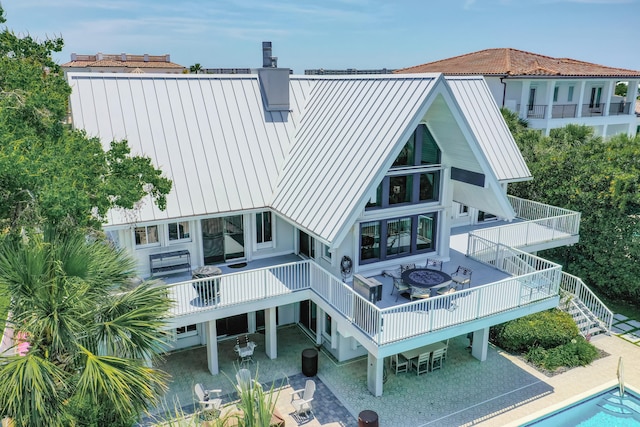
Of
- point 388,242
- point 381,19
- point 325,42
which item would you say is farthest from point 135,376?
point 325,42

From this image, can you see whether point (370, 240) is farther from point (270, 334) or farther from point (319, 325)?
point (270, 334)

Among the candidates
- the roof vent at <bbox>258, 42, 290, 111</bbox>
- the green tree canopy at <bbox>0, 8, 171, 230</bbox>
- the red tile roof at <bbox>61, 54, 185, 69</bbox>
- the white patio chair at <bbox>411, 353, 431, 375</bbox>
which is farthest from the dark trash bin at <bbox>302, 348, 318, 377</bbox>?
the red tile roof at <bbox>61, 54, 185, 69</bbox>

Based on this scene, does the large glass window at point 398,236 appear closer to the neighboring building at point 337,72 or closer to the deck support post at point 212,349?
the deck support post at point 212,349

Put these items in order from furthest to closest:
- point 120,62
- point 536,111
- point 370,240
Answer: point 120,62 < point 536,111 < point 370,240

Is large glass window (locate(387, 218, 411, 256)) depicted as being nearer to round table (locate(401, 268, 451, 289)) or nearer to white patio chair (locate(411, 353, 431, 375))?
round table (locate(401, 268, 451, 289))

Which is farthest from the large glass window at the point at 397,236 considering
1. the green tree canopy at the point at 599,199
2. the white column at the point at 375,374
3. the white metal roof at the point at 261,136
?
the green tree canopy at the point at 599,199

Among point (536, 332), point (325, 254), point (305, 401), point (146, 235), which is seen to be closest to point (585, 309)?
point (536, 332)
